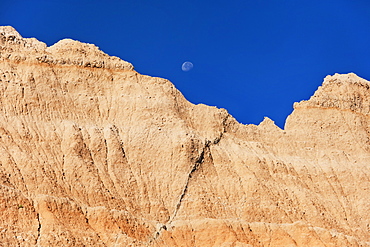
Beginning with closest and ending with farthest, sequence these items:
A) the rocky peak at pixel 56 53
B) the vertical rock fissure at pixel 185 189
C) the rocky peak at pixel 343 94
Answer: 1. the vertical rock fissure at pixel 185 189
2. the rocky peak at pixel 56 53
3. the rocky peak at pixel 343 94

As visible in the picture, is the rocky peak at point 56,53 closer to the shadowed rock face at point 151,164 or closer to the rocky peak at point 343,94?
the shadowed rock face at point 151,164

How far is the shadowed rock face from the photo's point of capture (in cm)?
4038

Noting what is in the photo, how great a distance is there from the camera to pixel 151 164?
44812 mm

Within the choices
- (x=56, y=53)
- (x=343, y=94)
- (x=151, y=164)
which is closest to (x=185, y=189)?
(x=151, y=164)

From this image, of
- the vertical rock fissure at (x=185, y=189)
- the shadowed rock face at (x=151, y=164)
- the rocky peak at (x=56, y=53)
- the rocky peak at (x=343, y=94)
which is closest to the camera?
the shadowed rock face at (x=151, y=164)

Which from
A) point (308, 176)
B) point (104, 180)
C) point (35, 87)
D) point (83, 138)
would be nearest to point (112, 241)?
point (104, 180)

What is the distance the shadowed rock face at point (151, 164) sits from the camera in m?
40.4

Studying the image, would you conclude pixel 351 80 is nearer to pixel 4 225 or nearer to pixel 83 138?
pixel 83 138

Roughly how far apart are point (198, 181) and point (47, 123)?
1018 centimetres

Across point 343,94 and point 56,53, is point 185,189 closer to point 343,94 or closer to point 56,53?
point 56,53

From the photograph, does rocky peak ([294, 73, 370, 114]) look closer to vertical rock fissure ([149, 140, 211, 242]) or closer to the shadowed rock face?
the shadowed rock face

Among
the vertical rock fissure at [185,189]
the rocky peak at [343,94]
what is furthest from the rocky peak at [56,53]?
the rocky peak at [343,94]

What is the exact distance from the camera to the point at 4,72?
153 ft

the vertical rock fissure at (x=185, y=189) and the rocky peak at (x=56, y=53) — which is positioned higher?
the rocky peak at (x=56, y=53)
